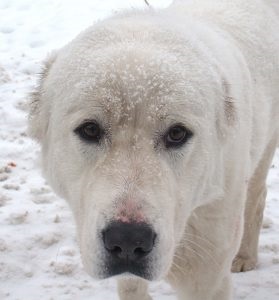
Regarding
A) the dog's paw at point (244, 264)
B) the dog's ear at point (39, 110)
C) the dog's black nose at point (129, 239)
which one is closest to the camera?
the dog's black nose at point (129, 239)

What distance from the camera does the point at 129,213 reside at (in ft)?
7.57

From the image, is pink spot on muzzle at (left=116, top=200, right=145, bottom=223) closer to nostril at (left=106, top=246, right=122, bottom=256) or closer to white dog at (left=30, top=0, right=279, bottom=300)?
white dog at (left=30, top=0, right=279, bottom=300)

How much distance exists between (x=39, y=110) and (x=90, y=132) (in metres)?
0.47

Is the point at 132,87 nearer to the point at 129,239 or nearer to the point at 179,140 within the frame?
the point at 179,140

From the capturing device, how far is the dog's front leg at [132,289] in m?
3.64

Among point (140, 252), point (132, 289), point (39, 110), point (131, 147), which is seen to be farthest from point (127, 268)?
point (132, 289)

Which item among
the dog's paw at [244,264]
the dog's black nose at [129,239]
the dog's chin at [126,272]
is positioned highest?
the dog's black nose at [129,239]

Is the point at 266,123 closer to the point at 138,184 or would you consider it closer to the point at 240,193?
the point at 240,193

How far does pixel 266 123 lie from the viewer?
378 cm

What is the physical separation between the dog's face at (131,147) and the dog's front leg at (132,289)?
970 millimetres

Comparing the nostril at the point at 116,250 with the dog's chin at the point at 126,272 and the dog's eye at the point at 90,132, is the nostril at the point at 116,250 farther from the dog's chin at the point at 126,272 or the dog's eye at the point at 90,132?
the dog's eye at the point at 90,132

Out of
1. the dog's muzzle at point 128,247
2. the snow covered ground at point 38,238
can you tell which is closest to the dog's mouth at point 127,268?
the dog's muzzle at point 128,247

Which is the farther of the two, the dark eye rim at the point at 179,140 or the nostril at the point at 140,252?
the dark eye rim at the point at 179,140

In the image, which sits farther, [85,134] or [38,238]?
[38,238]
